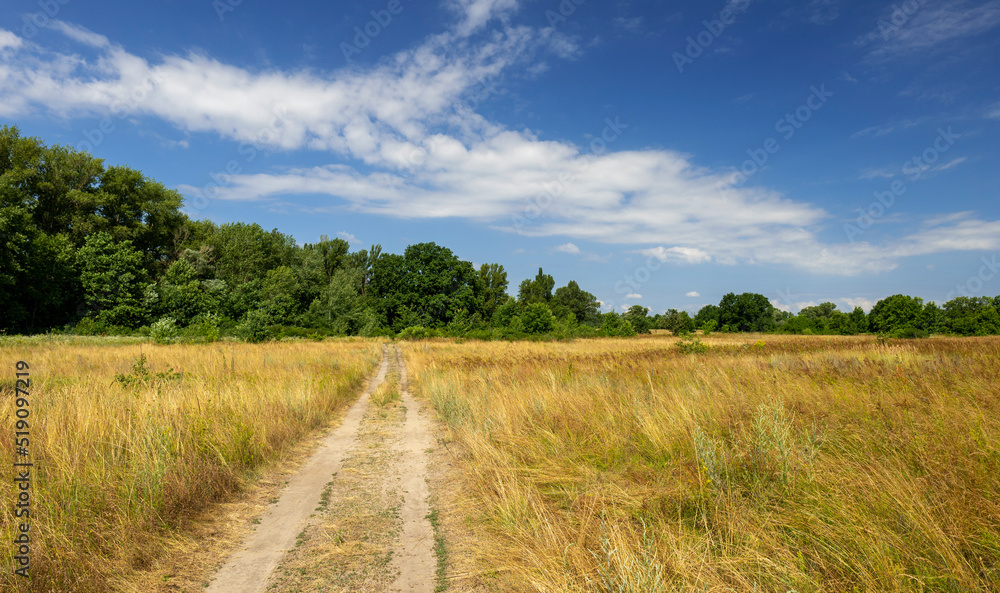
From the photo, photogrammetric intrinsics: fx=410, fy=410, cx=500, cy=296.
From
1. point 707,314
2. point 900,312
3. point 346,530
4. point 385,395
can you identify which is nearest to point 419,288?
point 385,395

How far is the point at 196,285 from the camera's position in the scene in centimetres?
4931

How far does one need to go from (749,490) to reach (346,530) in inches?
162

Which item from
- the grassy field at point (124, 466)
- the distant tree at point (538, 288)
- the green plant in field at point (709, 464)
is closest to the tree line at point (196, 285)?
the distant tree at point (538, 288)

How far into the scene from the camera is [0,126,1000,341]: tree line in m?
40.7

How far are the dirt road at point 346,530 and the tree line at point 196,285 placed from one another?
27.7m

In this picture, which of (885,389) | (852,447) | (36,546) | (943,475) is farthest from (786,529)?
(36,546)

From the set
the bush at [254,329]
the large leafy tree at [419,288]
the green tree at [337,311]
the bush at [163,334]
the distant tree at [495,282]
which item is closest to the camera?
the bush at [163,334]

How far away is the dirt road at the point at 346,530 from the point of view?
337 centimetres

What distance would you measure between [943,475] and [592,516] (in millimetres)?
3048

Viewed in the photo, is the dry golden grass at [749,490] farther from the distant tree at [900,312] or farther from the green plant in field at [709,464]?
the distant tree at [900,312]

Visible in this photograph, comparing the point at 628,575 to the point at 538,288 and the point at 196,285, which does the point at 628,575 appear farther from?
the point at 538,288

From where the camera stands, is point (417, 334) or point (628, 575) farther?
point (417, 334)

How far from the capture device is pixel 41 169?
50.2 meters

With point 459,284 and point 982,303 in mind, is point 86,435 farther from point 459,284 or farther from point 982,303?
point 982,303
